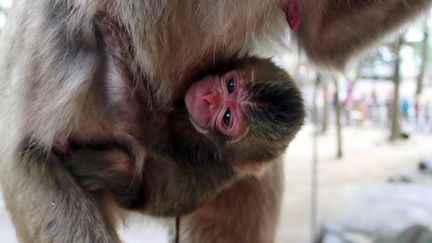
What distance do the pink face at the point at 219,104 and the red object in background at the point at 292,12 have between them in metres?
0.23

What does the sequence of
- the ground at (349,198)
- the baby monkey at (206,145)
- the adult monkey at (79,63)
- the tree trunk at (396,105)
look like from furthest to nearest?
the tree trunk at (396,105), the ground at (349,198), the baby monkey at (206,145), the adult monkey at (79,63)

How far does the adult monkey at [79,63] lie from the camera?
55.8 inches

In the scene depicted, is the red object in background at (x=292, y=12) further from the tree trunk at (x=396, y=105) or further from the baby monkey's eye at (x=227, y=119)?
the tree trunk at (x=396, y=105)

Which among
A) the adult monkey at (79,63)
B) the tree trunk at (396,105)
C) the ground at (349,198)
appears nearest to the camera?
the adult monkey at (79,63)

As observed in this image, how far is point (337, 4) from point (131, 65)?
741 millimetres

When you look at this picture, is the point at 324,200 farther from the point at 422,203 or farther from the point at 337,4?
the point at 337,4

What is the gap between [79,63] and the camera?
1.53m

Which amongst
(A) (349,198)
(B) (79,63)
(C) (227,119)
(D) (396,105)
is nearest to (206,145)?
(C) (227,119)

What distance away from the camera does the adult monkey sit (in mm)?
1417

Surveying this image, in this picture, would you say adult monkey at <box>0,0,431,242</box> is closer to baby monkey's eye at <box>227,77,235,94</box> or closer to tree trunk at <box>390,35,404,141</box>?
baby monkey's eye at <box>227,77,235,94</box>

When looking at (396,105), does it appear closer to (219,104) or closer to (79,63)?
(219,104)

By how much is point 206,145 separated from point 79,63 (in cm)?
44

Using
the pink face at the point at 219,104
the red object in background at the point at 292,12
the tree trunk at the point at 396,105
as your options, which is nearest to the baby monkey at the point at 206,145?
the pink face at the point at 219,104

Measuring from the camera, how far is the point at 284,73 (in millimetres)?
1754
